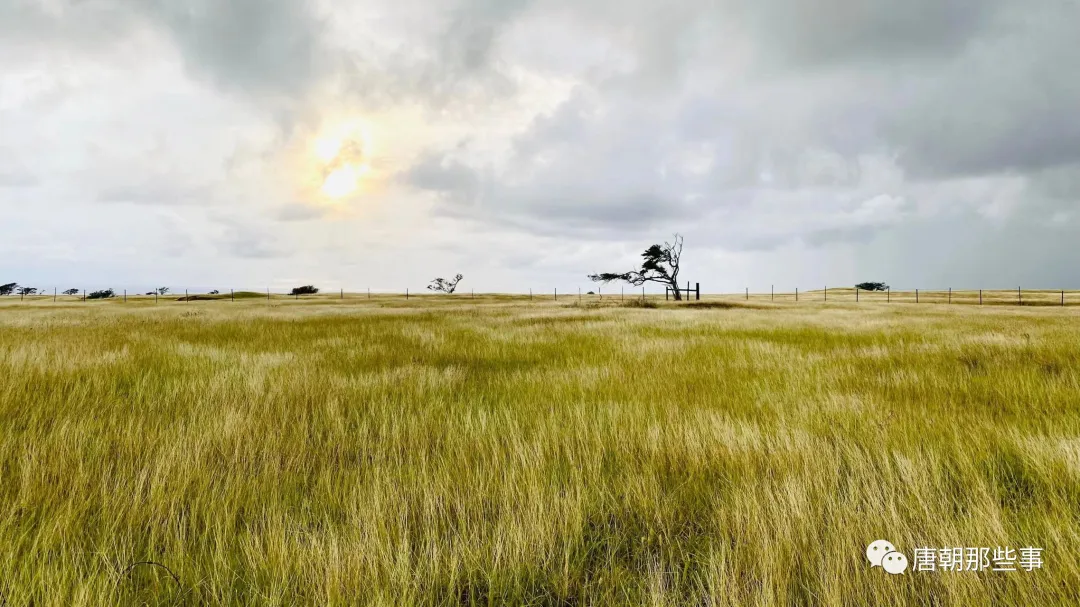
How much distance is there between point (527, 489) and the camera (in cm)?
251

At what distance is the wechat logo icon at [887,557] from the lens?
1.74 metres

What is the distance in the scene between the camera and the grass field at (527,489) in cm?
172

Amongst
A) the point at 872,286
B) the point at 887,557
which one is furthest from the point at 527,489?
the point at 872,286

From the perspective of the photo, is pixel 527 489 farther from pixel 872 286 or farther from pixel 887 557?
pixel 872 286

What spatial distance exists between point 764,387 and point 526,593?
15.0 ft

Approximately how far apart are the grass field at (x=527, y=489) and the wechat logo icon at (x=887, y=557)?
71 millimetres

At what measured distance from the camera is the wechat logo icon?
68.5 inches

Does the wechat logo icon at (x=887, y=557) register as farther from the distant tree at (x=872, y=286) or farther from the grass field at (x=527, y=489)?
the distant tree at (x=872, y=286)

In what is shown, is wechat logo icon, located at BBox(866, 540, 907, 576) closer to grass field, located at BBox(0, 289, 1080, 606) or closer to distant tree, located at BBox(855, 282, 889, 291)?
grass field, located at BBox(0, 289, 1080, 606)

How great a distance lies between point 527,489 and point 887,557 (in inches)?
68.1

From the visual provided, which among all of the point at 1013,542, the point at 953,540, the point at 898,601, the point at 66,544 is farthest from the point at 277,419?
the point at 1013,542

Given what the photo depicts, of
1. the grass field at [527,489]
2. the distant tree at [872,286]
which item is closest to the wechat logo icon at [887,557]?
the grass field at [527,489]

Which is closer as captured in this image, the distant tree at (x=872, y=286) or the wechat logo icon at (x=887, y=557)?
the wechat logo icon at (x=887, y=557)

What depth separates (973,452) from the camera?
2955mm
